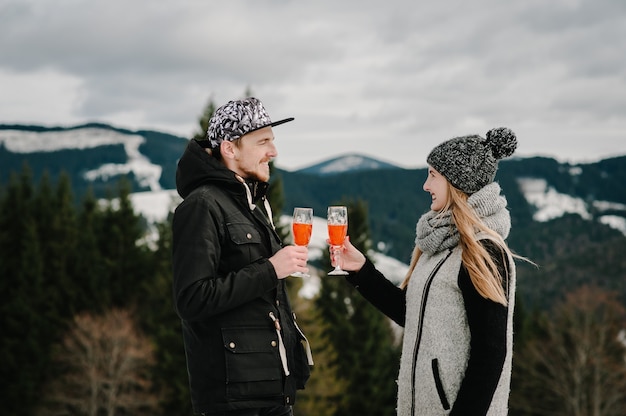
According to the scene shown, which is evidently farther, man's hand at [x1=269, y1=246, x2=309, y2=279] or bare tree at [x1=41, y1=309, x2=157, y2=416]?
bare tree at [x1=41, y1=309, x2=157, y2=416]

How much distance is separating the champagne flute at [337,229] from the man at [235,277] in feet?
1.87

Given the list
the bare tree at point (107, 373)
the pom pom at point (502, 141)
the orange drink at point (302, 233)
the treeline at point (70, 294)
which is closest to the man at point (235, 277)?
the orange drink at point (302, 233)

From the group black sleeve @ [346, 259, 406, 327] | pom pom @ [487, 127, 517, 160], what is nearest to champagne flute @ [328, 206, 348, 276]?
black sleeve @ [346, 259, 406, 327]

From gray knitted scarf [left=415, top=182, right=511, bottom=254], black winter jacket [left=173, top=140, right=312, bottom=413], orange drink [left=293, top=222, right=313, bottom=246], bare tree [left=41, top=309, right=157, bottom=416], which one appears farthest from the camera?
bare tree [left=41, top=309, right=157, bottom=416]

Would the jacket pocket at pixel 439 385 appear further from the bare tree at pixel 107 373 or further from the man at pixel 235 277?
the bare tree at pixel 107 373

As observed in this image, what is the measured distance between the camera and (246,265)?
136 inches

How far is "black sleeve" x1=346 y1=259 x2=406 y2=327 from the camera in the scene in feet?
13.9

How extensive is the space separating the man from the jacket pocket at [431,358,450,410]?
2.29 feet

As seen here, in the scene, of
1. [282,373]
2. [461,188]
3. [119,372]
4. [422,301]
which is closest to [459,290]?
[422,301]

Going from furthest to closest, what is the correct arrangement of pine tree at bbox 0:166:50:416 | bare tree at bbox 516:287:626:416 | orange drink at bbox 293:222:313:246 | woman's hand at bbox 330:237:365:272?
pine tree at bbox 0:166:50:416
bare tree at bbox 516:287:626:416
woman's hand at bbox 330:237:365:272
orange drink at bbox 293:222:313:246

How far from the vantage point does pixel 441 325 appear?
352cm

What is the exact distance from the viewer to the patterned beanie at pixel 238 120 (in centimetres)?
358

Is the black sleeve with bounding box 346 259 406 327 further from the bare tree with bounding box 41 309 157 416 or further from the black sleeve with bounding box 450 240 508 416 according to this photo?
the bare tree with bounding box 41 309 157 416

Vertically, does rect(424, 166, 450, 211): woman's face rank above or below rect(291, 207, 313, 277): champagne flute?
above
